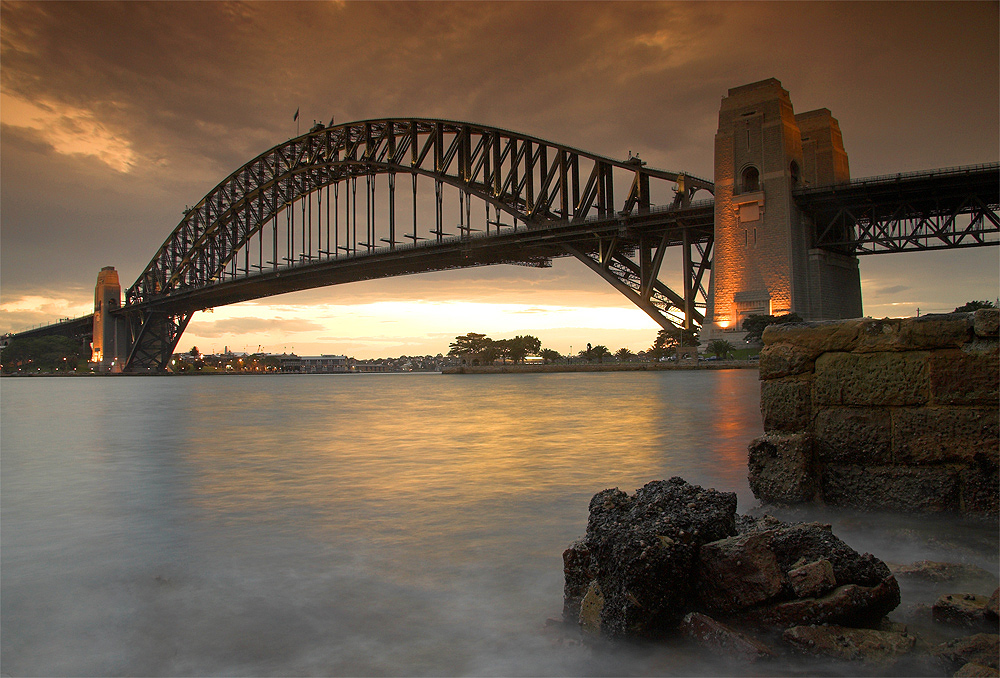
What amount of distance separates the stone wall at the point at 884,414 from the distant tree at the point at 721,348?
2877 centimetres

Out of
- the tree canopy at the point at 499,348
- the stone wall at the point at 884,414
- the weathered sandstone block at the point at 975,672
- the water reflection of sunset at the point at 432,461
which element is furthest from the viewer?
the tree canopy at the point at 499,348

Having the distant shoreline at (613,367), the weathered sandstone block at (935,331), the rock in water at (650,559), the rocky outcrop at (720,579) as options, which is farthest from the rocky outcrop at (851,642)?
the distant shoreline at (613,367)

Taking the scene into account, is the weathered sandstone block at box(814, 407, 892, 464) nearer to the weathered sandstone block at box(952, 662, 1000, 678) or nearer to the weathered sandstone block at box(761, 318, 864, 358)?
the weathered sandstone block at box(761, 318, 864, 358)

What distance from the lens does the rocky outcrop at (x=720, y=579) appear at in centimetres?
193

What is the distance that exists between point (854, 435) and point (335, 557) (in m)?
2.76

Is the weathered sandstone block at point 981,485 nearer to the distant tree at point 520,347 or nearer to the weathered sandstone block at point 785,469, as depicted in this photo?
the weathered sandstone block at point 785,469

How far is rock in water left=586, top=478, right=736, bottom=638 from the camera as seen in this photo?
1.95 m

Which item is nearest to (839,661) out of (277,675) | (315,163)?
(277,675)

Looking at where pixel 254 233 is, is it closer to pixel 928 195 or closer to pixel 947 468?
pixel 928 195

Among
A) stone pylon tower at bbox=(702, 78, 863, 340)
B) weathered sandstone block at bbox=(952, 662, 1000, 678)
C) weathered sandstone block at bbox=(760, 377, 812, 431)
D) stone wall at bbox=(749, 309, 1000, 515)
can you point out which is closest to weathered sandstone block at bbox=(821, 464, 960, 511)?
stone wall at bbox=(749, 309, 1000, 515)

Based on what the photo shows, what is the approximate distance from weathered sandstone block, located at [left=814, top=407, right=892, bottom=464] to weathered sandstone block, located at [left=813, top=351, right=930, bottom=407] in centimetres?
6

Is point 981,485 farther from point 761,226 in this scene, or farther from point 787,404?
point 761,226

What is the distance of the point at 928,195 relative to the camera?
99.1 feet

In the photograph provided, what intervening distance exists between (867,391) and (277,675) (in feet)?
10.0
